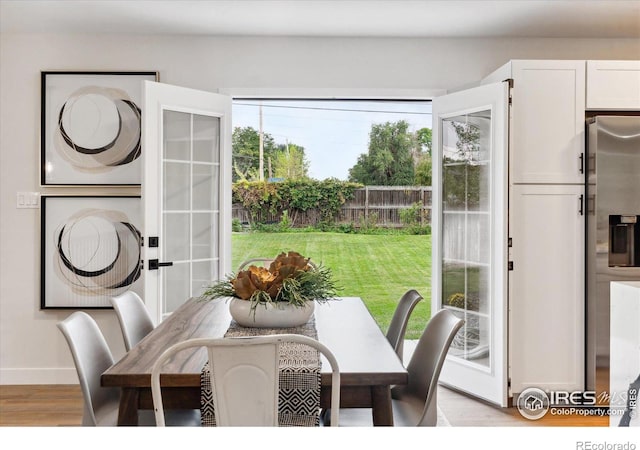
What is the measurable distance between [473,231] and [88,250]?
2681 mm

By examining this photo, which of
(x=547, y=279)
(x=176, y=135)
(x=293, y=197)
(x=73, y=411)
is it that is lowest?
(x=73, y=411)

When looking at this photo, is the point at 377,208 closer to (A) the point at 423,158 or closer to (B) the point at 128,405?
(A) the point at 423,158

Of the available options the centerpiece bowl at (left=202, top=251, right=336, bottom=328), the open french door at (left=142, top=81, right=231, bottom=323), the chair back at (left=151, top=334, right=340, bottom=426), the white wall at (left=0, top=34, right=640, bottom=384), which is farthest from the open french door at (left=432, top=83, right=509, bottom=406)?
the chair back at (left=151, top=334, right=340, bottom=426)

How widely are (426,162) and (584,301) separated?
Result: 3.15m

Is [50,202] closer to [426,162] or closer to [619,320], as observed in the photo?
[619,320]

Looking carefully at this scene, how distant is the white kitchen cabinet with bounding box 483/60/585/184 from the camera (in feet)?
10.9

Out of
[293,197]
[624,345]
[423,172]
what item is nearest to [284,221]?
[293,197]

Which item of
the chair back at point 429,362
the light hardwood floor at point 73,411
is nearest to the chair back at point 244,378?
the chair back at point 429,362

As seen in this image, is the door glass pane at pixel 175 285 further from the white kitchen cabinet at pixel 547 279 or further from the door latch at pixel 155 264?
the white kitchen cabinet at pixel 547 279

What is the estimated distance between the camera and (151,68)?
151 inches

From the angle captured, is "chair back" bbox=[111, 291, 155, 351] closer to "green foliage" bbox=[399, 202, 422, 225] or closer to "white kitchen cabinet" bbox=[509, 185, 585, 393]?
"white kitchen cabinet" bbox=[509, 185, 585, 393]

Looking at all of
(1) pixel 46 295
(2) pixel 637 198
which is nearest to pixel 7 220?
(1) pixel 46 295
